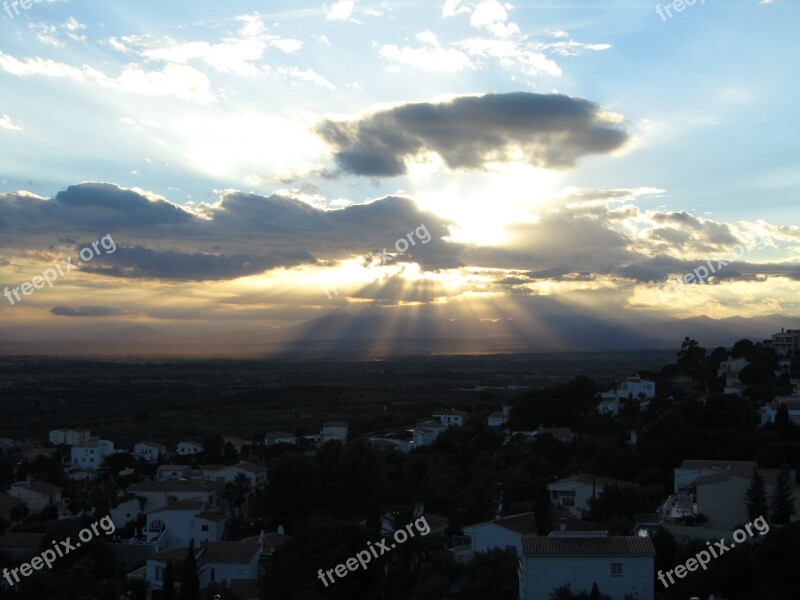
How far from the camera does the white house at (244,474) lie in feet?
117

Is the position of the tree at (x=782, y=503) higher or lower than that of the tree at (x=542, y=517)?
higher

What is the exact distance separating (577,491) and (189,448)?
28.3 meters

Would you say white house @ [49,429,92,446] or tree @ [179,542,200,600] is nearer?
tree @ [179,542,200,600]

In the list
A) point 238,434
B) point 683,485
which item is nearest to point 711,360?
point 683,485

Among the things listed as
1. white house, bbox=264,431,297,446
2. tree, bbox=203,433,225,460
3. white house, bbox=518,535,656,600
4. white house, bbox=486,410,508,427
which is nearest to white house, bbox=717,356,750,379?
white house, bbox=486,410,508,427

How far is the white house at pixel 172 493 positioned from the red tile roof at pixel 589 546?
55.4 ft

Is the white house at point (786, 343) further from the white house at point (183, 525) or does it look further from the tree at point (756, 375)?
the white house at point (183, 525)

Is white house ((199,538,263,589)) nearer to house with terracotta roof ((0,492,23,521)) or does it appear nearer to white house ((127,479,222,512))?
white house ((127,479,222,512))

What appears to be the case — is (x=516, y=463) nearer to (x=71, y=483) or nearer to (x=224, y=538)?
(x=224, y=538)

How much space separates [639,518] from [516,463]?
11212 millimetres

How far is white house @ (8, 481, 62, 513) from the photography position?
33.5m

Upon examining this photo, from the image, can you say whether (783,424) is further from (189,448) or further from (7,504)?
(189,448)

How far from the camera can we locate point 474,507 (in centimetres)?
2769

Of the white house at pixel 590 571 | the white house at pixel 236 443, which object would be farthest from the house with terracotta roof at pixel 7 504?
the white house at pixel 590 571
